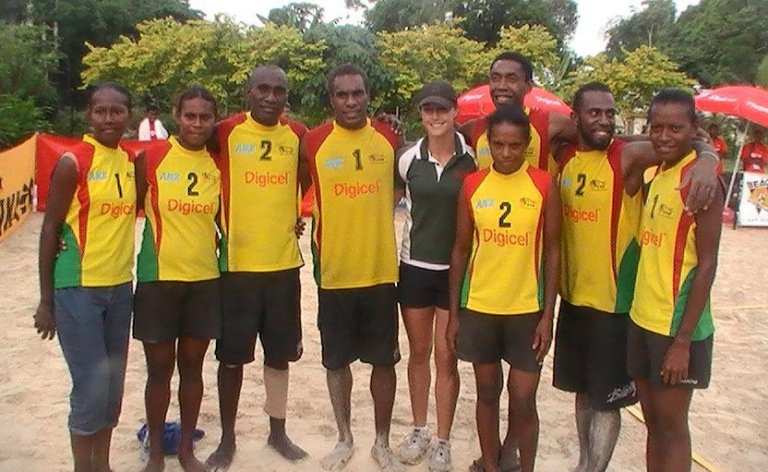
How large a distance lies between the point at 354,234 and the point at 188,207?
0.92 m

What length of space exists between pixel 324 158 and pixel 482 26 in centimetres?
3125

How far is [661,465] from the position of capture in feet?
10.7

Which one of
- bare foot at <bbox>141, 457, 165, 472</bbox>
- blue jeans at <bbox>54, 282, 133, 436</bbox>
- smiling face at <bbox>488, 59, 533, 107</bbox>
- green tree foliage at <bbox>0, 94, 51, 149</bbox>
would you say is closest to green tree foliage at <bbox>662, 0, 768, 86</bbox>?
green tree foliage at <bbox>0, 94, 51, 149</bbox>

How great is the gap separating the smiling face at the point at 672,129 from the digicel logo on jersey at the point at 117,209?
2529 mm

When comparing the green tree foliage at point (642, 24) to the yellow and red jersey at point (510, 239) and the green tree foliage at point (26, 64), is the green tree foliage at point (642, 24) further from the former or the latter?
the yellow and red jersey at point (510, 239)

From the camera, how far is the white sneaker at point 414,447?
13.9ft

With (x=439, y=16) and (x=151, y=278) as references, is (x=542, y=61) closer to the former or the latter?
(x=439, y=16)

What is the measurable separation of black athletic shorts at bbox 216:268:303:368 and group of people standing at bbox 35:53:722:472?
0.04 feet

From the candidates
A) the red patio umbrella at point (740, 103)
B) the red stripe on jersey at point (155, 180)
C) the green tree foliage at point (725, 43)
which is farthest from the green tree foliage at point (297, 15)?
the green tree foliage at point (725, 43)

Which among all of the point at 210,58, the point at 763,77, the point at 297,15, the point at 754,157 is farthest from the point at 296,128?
the point at 763,77

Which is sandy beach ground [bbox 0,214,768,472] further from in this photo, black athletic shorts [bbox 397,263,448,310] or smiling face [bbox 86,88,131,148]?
smiling face [bbox 86,88,131,148]

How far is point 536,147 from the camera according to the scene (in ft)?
12.6

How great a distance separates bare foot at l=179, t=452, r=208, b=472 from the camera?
4020 mm

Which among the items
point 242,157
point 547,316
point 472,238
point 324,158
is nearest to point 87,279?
point 242,157
